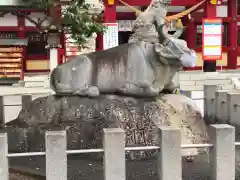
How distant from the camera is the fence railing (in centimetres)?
433

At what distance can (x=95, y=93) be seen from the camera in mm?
6598

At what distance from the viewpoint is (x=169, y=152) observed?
447 centimetres

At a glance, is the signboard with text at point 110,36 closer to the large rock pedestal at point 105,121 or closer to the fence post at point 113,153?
the large rock pedestal at point 105,121

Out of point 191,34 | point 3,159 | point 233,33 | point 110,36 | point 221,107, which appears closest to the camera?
point 3,159

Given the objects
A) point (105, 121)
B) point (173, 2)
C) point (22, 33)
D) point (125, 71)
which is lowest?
point (105, 121)

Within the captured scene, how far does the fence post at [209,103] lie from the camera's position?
374 inches

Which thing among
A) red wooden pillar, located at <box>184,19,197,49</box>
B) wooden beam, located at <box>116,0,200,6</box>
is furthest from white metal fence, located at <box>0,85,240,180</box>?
red wooden pillar, located at <box>184,19,197,49</box>

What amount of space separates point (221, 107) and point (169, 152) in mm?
4891

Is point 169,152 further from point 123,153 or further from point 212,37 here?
point 212,37

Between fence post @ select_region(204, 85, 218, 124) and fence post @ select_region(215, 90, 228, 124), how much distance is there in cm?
23

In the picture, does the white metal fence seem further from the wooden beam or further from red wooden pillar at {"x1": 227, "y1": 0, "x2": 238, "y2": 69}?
red wooden pillar at {"x1": 227, "y1": 0, "x2": 238, "y2": 69}

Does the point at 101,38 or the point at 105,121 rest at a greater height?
the point at 101,38

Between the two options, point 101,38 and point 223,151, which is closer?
point 223,151

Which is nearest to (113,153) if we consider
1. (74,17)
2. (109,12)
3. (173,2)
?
(74,17)
